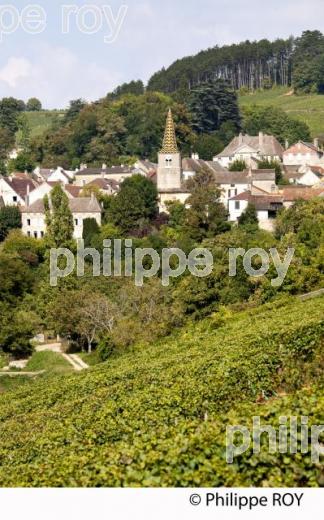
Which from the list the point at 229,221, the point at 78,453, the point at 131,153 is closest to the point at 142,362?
the point at 78,453

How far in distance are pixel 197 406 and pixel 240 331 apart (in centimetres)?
884

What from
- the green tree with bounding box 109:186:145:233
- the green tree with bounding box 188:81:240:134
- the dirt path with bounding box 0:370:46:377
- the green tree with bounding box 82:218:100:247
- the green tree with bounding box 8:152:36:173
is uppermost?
the green tree with bounding box 188:81:240:134

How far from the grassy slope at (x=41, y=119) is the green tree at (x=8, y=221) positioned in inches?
2680

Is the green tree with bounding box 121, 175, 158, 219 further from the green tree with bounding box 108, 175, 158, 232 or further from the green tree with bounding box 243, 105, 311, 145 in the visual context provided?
the green tree with bounding box 243, 105, 311, 145

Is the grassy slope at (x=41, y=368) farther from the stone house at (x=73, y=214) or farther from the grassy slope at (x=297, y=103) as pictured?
the grassy slope at (x=297, y=103)

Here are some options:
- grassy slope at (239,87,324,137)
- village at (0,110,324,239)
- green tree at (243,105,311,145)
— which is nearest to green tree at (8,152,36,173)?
village at (0,110,324,239)

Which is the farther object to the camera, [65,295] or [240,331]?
[65,295]

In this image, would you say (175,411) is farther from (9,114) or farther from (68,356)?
(9,114)

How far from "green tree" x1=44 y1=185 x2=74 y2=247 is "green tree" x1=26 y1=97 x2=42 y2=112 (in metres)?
101

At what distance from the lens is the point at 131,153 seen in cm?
8600

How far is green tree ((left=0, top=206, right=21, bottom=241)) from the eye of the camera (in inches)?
2292

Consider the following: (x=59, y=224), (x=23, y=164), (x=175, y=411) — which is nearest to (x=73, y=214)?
(x=59, y=224)

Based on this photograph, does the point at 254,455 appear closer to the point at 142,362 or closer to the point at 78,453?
the point at 78,453

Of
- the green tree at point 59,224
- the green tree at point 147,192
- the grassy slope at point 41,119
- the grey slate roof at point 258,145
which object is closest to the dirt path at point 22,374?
the green tree at point 59,224
